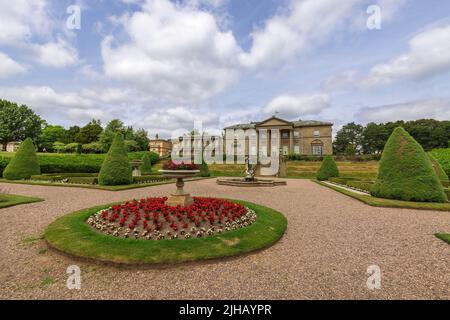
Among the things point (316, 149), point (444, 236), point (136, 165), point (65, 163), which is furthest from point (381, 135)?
point (65, 163)

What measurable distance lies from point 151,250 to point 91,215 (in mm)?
4212

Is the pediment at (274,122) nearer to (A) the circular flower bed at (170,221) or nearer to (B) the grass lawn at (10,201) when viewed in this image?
(A) the circular flower bed at (170,221)

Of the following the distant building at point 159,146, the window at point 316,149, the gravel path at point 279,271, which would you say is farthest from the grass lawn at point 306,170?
the distant building at point 159,146

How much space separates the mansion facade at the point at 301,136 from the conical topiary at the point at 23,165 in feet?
141

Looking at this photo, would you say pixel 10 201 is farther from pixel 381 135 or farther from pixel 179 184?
pixel 381 135

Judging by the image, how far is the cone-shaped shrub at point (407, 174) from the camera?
10.7 metres

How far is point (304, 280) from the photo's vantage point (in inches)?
152

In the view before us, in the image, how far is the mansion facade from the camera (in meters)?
51.9

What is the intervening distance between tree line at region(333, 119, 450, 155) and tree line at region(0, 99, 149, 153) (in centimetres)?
5775

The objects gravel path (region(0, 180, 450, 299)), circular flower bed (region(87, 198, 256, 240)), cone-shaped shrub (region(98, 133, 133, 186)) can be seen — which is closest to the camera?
gravel path (region(0, 180, 450, 299))

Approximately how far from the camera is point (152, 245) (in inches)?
191

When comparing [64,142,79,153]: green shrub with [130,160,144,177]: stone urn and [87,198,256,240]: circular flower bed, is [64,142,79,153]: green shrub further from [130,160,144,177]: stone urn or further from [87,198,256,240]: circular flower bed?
[87,198,256,240]: circular flower bed

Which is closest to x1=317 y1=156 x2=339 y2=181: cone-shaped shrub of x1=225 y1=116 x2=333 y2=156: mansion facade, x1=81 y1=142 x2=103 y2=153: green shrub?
x1=225 y1=116 x2=333 y2=156: mansion facade
